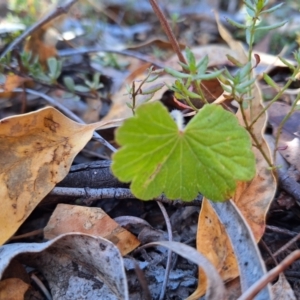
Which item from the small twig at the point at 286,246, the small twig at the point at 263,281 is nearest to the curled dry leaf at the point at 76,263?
the small twig at the point at 263,281

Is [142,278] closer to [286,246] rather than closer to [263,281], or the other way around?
[263,281]

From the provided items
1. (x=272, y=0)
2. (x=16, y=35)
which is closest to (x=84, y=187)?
(x=16, y=35)

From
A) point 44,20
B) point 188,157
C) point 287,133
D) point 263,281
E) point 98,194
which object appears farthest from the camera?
point 44,20

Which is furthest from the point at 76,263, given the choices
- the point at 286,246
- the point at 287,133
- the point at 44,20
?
the point at 44,20

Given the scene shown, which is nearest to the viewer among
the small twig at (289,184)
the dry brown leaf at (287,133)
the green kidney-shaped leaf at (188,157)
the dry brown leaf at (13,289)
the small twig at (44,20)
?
the green kidney-shaped leaf at (188,157)

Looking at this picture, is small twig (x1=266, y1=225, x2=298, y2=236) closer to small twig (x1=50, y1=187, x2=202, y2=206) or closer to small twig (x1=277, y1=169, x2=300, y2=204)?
small twig (x1=277, y1=169, x2=300, y2=204)

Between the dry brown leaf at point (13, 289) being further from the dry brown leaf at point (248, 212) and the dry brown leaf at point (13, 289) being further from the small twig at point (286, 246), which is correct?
the small twig at point (286, 246)
